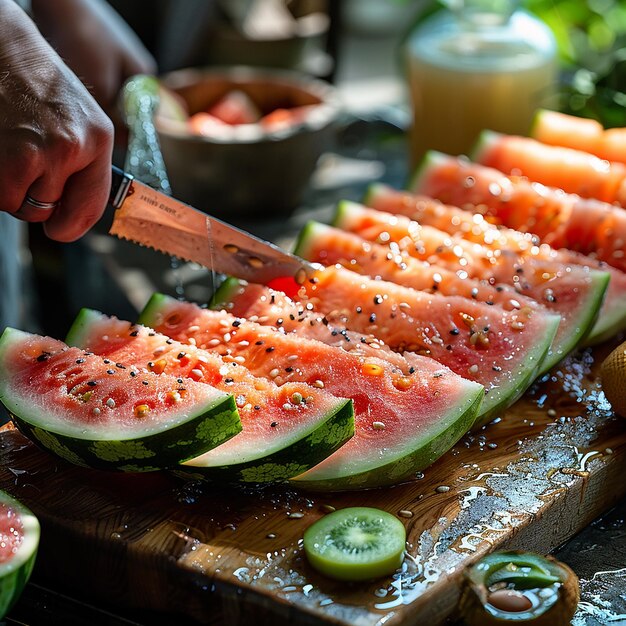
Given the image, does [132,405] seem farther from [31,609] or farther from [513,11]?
[513,11]

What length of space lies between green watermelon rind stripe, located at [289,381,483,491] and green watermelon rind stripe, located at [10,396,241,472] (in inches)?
9.1

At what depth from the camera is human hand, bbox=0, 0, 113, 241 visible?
2.31 meters

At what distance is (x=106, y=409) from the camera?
2164 millimetres

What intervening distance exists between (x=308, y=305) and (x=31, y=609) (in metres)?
1.13

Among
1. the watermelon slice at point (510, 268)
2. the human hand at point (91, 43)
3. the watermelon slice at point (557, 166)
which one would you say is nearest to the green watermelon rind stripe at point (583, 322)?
the watermelon slice at point (510, 268)

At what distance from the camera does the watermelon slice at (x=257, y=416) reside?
2096 millimetres

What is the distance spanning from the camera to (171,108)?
170 inches

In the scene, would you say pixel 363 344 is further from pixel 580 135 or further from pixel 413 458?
pixel 580 135

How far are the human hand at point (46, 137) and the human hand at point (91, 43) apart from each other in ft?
4.69

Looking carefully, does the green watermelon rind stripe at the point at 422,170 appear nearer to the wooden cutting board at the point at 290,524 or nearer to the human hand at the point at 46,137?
the wooden cutting board at the point at 290,524

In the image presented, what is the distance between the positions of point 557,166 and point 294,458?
1.82 meters

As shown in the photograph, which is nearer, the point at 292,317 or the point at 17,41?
the point at 17,41

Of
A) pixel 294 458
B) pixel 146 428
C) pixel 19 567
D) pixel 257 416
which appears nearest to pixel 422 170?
pixel 257 416

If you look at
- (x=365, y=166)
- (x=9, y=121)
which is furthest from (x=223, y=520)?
(x=365, y=166)
